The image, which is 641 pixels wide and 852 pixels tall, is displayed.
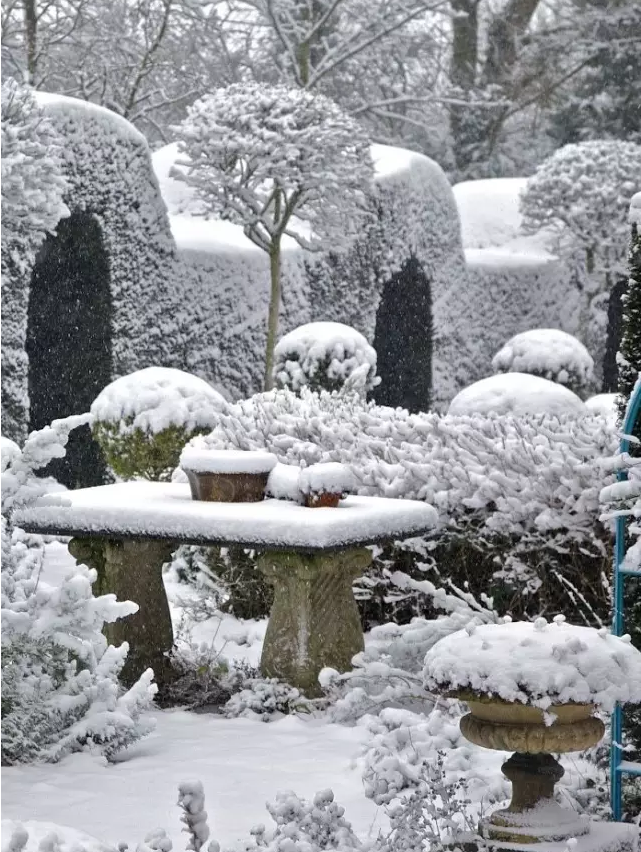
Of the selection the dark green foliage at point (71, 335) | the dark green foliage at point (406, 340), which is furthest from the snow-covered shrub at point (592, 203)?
the dark green foliage at point (71, 335)

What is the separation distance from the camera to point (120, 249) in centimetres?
1127

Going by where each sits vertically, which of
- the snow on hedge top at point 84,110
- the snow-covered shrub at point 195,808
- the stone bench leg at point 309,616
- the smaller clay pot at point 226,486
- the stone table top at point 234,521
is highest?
the snow on hedge top at point 84,110

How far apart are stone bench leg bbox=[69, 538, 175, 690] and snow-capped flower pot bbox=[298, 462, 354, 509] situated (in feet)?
2.00

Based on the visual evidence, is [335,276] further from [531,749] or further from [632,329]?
[531,749]

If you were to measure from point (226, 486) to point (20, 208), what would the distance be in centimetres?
401

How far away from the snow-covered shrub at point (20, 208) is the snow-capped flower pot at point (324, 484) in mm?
4018

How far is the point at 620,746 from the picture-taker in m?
3.39

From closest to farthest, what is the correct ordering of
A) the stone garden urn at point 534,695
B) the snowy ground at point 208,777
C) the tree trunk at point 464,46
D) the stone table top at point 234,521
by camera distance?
the stone garden urn at point 534,695 < the snowy ground at point 208,777 < the stone table top at point 234,521 < the tree trunk at point 464,46

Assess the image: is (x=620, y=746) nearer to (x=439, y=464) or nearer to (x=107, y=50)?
(x=439, y=464)

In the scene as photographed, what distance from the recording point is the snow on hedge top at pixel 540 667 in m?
2.84

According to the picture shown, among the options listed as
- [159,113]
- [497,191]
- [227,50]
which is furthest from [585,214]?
[159,113]

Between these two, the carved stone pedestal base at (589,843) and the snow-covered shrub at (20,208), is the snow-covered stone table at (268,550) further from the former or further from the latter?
the snow-covered shrub at (20,208)

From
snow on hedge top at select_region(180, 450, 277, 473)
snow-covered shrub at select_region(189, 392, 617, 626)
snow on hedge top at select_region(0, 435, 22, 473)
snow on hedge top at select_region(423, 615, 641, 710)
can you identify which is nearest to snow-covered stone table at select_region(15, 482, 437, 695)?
snow on hedge top at select_region(180, 450, 277, 473)

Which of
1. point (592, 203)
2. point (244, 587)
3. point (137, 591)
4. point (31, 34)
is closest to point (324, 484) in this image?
point (137, 591)
